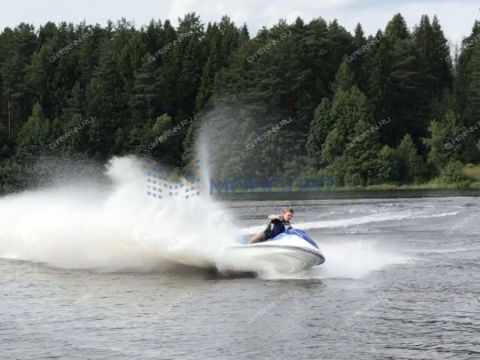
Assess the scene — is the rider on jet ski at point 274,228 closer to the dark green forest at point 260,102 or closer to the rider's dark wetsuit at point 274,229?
the rider's dark wetsuit at point 274,229

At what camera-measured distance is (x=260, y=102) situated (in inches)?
4599

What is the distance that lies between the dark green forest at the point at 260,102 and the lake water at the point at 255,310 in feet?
217

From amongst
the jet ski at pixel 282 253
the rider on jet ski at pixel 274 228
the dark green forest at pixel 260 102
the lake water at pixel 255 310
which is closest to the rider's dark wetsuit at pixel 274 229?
the rider on jet ski at pixel 274 228

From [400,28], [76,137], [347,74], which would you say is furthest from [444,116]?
[76,137]

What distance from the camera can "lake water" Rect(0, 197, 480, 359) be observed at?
69.5 feet

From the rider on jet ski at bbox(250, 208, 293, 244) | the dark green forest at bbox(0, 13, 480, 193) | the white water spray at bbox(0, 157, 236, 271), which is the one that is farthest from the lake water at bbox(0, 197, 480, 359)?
the dark green forest at bbox(0, 13, 480, 193)

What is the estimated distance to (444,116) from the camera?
119 meters

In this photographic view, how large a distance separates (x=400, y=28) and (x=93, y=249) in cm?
11371

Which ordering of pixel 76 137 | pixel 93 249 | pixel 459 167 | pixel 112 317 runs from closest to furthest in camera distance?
pixel 112 317 < pixel 93 249 < pixel 459 167 < pixel 76 137

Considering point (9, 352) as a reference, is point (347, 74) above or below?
above

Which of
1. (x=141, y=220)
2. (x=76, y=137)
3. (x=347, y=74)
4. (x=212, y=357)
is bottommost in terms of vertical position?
(x=212, y=357)

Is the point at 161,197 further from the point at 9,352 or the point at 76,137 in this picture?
the point at 76,137

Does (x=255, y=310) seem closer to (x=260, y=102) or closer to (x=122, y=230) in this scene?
(x=122, y=230)

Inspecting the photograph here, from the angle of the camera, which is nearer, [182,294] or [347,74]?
[182,294]
